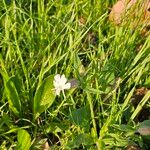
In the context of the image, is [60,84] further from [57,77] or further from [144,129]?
[144,129]

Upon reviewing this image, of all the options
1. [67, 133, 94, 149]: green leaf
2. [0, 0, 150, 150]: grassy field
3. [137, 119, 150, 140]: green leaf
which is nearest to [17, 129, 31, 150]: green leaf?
[0, 0, 150, 150]: grassy field

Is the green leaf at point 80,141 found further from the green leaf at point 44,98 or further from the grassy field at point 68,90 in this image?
the green leaf at point 44,98

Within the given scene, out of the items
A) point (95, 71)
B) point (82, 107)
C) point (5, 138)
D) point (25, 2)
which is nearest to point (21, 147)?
point (5, 138)

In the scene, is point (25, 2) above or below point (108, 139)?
above

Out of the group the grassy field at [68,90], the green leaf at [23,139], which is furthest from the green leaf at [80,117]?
the green leaf at [23,139]

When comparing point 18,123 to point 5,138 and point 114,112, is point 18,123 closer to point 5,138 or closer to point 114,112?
point 5,138

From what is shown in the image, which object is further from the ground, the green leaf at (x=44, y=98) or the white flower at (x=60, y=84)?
the white flower at (x=60, y=84)
